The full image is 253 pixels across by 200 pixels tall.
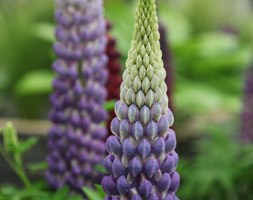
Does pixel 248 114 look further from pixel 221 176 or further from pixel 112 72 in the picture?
pixel 112 72

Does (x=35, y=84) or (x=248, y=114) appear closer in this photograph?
(x=248, y=114)

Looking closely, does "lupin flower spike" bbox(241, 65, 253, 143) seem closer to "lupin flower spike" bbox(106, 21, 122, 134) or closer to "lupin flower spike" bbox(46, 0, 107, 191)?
"lupin flower spike" bbox(106, 21, 122, 134)

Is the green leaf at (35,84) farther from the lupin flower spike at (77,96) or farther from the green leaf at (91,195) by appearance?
the green leaf at (91,195)

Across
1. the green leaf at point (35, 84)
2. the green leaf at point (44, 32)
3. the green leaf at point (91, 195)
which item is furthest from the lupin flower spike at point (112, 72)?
the green leaf at point (44, 32)

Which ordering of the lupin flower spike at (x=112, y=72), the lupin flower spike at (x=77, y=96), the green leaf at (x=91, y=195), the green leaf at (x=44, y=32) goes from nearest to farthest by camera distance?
the green leaf at (x=91, y=195), the lupin flower spike at (x=77, y=96), the lupin flower spike at (x=112, y=72), the green leaf at (x=44, y=32)

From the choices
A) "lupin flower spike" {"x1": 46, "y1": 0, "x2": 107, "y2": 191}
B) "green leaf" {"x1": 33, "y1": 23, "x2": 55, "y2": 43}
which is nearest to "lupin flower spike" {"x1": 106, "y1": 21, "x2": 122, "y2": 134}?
"lupin flower spike" {"x1": 46, "y1": 0, "x2": 107, "y2": 191}

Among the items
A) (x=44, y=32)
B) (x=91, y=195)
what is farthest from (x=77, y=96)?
(x=44, y=32)

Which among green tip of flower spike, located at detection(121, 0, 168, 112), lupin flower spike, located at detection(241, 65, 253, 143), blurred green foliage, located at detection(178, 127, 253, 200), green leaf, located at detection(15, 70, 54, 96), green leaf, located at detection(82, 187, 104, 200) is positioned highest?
green tip of flower spike, located at detection(121, 0, 168, 112)
